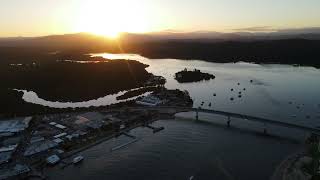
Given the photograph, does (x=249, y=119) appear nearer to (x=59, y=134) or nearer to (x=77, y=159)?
(x=77, y=159)

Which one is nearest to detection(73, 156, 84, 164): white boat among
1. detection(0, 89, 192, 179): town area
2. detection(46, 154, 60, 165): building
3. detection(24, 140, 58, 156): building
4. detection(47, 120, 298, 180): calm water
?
detection(0, 89, 192, 179): town area

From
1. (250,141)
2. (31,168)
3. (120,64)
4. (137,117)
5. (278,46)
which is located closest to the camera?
(31,168)

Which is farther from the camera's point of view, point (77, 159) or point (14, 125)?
point (14, 125)

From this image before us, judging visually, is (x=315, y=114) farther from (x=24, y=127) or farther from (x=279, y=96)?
(x=24, y=127)

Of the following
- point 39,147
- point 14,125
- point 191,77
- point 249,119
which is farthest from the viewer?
point 191,77

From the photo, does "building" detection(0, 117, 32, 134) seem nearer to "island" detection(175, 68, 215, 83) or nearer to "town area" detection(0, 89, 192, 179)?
"town area" detection(0, 89, 192, 179)

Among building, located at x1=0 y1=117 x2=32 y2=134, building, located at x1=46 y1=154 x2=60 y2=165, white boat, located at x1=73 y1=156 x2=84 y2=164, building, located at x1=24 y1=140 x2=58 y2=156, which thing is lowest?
white boat, located at x1=73 y1=156 x2=84 y2=164

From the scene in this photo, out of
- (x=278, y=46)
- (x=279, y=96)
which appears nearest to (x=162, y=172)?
(x=279, y=96)

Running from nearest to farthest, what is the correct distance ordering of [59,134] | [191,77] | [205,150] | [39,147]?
[205,150] < [39,147] < [59,134] < [191,77]

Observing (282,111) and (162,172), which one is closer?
(162,172)

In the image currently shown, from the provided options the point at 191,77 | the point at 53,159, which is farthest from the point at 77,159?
the point at 191,77

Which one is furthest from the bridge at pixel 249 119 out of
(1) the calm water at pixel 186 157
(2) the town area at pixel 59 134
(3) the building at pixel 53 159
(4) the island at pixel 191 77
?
(4) the island at pixel 191 77
